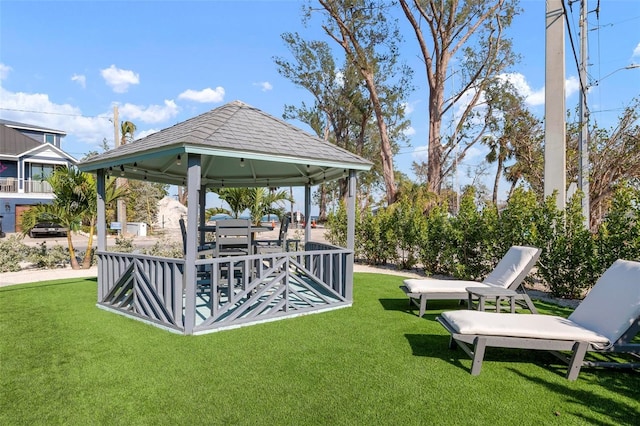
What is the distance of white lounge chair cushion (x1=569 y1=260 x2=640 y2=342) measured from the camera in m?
3.95

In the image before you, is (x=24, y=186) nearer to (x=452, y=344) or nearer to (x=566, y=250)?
(x=452, y=344)

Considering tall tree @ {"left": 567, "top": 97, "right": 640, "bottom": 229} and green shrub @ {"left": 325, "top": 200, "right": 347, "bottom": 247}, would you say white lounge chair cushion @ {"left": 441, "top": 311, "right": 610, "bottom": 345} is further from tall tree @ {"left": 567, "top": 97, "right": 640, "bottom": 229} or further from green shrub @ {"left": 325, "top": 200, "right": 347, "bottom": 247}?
tall tree @ {"left": 567, "top": 97, "right": 640, "bottom": 229}

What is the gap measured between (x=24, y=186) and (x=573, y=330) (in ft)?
114

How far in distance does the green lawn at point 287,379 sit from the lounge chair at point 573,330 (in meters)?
0.31

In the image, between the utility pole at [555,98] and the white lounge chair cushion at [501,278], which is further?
the utility pole at [555,98]

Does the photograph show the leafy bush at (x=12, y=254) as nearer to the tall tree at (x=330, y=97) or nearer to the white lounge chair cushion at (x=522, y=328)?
the white lounge chair cushion at (x=522, y=328)

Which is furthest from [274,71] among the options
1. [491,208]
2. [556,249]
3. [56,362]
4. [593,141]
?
[56,362]

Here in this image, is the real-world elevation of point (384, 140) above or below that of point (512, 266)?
above

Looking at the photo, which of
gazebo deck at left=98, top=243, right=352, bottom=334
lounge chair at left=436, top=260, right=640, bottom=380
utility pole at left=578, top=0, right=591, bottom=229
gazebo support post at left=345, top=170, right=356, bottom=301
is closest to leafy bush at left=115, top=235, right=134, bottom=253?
gazebo deck at left=98, top=243, right=352, bottom=334

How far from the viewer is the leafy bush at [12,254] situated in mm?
10930

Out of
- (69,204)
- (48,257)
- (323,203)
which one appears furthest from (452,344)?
(323,203)

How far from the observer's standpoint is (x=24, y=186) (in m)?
28.5

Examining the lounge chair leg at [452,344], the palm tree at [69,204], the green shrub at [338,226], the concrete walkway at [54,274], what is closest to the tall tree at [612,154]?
the concrete walkway at [54,274]

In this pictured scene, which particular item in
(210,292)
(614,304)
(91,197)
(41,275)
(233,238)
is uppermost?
(91,197)
